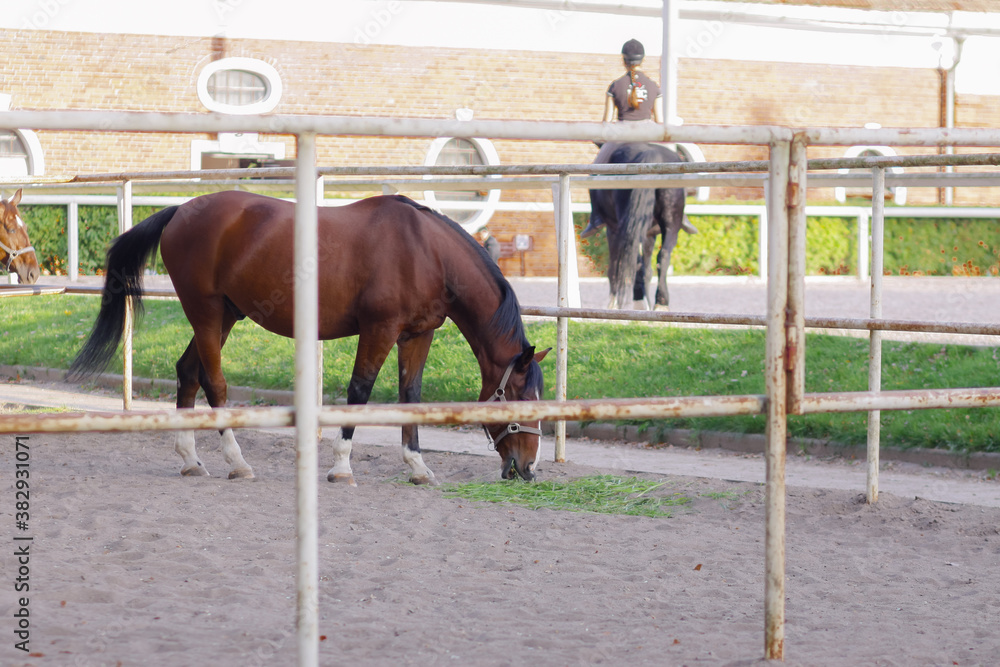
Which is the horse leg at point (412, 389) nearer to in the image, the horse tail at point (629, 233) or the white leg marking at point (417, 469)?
the white leg marking at point (417, 469)

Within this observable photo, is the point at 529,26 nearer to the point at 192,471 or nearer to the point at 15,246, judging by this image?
the point at 15,246

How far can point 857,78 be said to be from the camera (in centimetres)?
2505

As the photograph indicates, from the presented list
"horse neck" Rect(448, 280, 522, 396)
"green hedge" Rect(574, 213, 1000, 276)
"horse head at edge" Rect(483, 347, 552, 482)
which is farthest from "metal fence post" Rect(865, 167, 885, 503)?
"green hedge" Rect(574, 213, 1000, 276)

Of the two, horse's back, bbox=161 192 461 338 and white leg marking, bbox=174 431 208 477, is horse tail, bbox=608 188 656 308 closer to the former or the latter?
horse's back, bbox=161 192 461 338

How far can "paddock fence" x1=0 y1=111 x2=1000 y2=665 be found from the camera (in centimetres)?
232

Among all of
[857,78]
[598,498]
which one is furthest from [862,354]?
[857,78]

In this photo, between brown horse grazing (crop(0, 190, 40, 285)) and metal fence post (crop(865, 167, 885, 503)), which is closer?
metal fence post (crop(865, 167, 885, 503))

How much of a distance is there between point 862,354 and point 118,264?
5332mm

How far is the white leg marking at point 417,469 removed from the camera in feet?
19.8

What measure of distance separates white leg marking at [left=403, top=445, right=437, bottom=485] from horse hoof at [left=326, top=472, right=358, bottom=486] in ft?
1.09

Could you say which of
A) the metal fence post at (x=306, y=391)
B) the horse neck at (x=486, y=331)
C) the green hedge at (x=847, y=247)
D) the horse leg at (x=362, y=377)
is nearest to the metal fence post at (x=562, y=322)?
the horse neck at (x=486, y=331)

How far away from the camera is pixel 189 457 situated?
605 centimetres

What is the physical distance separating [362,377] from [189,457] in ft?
3.55

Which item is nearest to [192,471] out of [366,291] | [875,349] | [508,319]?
[366,291]
